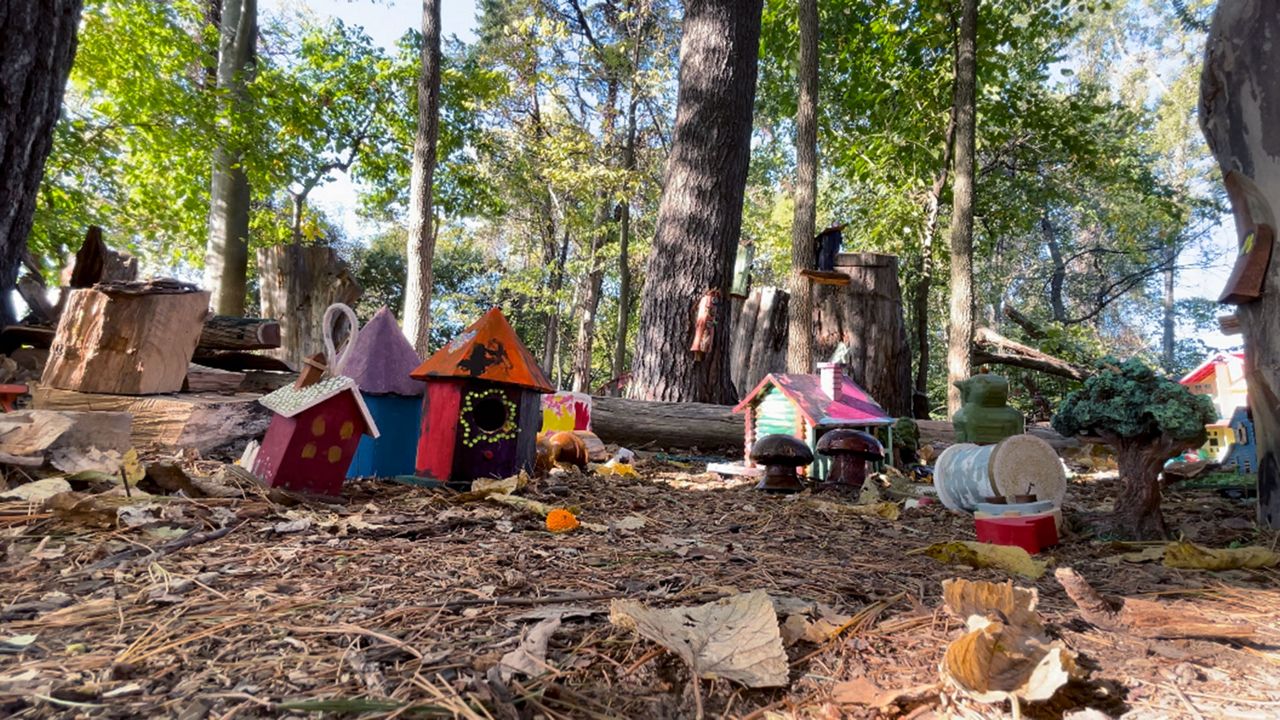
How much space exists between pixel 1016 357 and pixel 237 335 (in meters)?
9.28

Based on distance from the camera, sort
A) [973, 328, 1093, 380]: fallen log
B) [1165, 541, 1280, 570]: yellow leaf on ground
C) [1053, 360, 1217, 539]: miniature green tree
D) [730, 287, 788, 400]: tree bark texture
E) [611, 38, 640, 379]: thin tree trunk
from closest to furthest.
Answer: [1165, 541, 1280, 570]: yellow leaf on ground < [1053, 360, 1217, 539]: miniature green tree < [730, 287, 788, 400]: tree bark texture < [973, 328, 1093, 380]: fallen log < [611, 38, 640, 379]: thin tree trunk

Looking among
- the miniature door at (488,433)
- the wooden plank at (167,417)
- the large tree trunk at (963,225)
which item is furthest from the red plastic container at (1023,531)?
the large tree trunk at (963,225)

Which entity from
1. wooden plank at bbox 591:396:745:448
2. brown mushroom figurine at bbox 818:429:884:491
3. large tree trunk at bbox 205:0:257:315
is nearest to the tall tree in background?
wooden plank at bbox 591:396:745:448

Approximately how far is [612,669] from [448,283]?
23450mm

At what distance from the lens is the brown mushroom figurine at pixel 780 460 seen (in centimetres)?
353

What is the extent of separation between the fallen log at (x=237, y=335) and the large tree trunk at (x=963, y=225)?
21.5 ft

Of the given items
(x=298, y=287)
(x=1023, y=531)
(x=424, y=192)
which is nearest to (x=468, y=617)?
(x=1023, y=531)

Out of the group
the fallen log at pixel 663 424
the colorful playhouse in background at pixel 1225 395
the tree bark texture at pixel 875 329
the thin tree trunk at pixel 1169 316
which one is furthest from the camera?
the thin tree trunk at pixel 1169 316

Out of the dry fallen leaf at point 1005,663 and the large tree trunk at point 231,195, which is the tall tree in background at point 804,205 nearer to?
the dry fallen leaf at point 1005,663

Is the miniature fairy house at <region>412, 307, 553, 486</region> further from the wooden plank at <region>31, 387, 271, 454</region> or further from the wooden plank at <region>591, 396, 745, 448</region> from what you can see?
the wooden plank at <region>591, 396, 745, 448</region>

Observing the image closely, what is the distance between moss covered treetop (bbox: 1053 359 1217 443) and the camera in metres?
2.34

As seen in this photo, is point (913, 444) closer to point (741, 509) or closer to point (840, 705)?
point (741, 509)

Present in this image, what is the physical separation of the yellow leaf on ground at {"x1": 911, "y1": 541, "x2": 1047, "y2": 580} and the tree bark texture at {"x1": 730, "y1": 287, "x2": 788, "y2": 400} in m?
A: 5.55

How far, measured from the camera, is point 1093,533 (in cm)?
260
